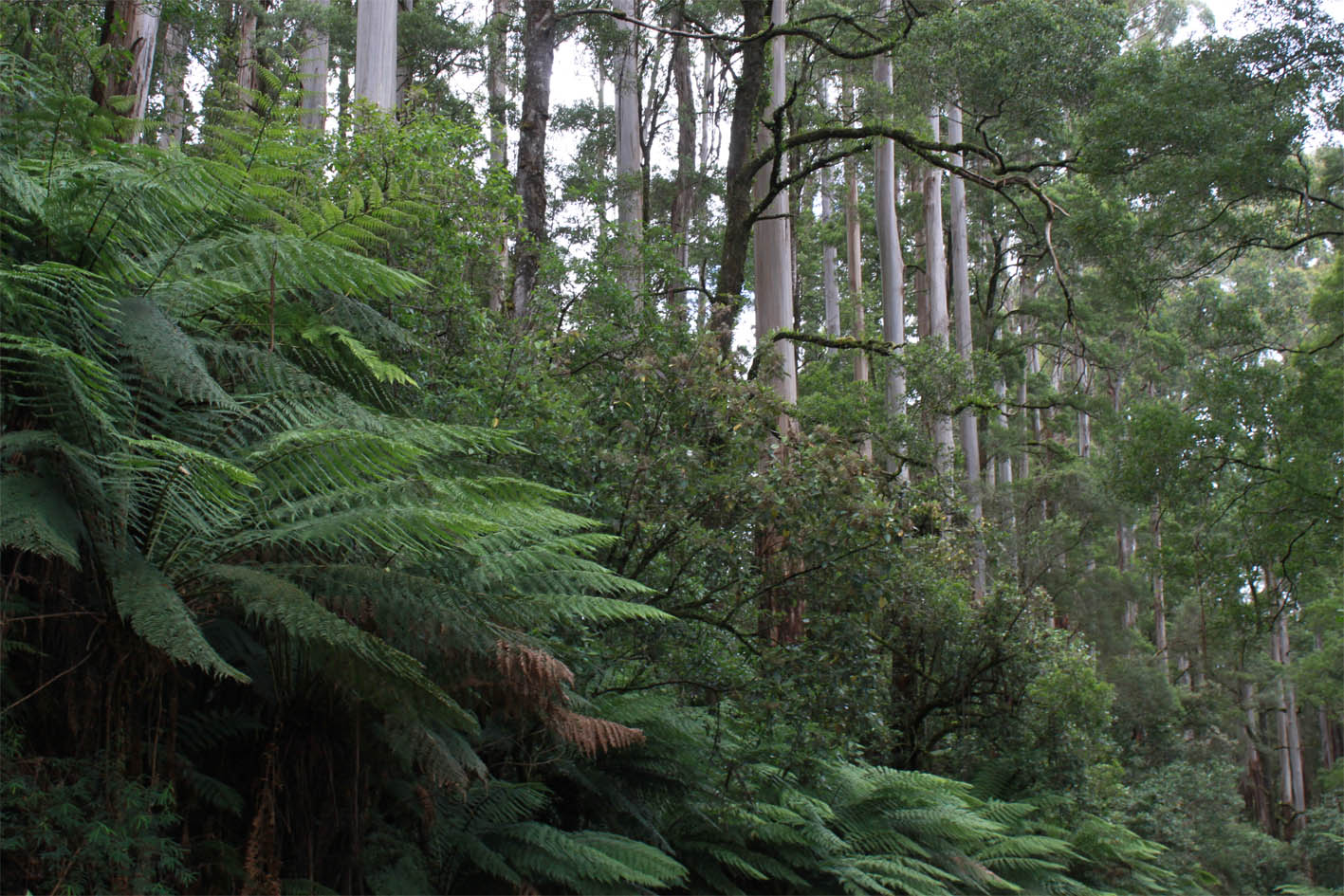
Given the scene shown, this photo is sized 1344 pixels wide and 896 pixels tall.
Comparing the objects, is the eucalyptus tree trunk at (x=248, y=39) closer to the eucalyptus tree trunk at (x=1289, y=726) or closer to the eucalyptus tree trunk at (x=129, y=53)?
the eucalyptus tree trunk at (x=129, y=53)

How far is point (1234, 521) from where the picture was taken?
13367mm

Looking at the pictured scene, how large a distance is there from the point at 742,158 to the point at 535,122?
2.49 metres

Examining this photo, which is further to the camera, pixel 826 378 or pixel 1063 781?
pixel 826 378

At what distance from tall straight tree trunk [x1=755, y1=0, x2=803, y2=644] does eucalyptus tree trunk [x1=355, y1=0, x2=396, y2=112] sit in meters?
3.95

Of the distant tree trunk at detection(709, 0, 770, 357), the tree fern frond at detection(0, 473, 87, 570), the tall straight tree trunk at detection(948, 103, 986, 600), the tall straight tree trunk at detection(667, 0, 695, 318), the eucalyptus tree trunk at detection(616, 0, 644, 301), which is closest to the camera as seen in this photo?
the tree fern frond at detection(0, 473, 87, 570)

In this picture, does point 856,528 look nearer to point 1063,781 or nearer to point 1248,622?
point 1063,781

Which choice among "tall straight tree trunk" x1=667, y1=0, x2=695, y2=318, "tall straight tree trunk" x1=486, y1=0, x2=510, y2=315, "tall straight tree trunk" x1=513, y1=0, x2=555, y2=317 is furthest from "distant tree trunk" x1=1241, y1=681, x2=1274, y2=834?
"tall straight tree trunk" x1=513, y1=0, x2=555, y2=317

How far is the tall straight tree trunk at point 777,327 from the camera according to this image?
5.98 meters

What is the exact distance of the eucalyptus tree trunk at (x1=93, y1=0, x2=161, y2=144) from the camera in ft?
18.6

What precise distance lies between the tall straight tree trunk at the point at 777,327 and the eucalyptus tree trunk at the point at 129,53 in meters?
4.06

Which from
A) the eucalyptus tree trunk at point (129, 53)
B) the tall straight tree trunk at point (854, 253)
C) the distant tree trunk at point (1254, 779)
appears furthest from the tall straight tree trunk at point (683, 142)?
the distant tree trunk at point (1254, 779)

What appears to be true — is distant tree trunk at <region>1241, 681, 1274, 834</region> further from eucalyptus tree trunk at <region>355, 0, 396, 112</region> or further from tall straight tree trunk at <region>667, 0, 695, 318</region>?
eucalyptus tree trunk at <region>355, 0, 396, 112</region>

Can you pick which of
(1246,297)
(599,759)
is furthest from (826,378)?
(599,759)

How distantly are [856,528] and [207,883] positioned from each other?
11.6 ft
